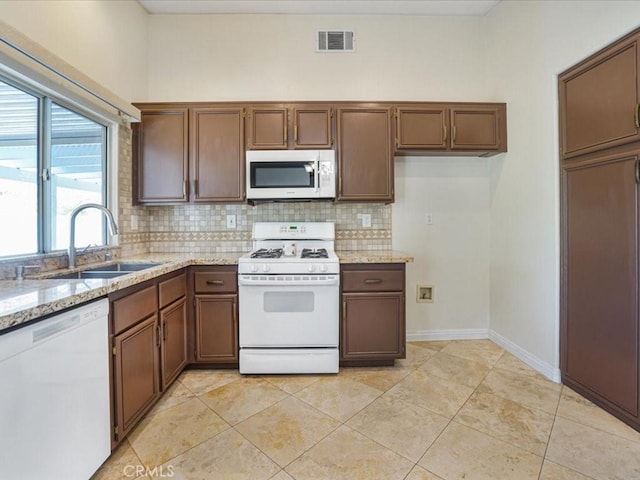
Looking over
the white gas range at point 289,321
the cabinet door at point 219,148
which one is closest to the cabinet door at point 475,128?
the white gas range at point 289,321

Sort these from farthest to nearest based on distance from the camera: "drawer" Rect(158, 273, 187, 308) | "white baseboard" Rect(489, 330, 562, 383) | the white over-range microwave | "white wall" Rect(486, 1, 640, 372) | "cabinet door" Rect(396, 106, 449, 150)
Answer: "cabinet door" Rect(396, 106, 449, 150) → the white over-range microwave → "white baseboard" Rect(489, 330, 562, 383) → "white wall" Rect(486, 1, 640, 372) → "drawer" Rect(158, 273, 187, 308)

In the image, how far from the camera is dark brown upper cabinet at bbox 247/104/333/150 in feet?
8.46

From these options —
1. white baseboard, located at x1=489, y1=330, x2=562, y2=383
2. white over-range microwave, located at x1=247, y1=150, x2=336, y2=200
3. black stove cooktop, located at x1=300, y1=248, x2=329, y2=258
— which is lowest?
white baseboard, located at x1=489, y1=330, x2=562, y2=383

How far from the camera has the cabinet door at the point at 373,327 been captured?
2369mm

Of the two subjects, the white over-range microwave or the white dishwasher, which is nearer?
the white dishwasher

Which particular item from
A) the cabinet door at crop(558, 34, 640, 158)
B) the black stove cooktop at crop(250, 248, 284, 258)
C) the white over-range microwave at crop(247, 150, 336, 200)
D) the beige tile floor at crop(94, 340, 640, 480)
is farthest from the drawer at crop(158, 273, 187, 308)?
the cabinet door at crop(558, 34, 640, 158)

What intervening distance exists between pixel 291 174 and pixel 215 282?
105 centimetres

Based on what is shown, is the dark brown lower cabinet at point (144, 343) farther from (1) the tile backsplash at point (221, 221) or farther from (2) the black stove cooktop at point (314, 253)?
(2) the black stove cooktop at point (314, 253)

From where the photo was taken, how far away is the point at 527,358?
250 centimetres

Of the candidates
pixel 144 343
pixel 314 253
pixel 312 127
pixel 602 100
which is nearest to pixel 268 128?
pixel 312 127

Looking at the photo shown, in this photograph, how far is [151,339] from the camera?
1.83 m

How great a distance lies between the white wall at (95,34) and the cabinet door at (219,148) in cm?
63

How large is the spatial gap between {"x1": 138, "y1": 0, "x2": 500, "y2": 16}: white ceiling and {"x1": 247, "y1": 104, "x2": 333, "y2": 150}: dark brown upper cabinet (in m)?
1.01

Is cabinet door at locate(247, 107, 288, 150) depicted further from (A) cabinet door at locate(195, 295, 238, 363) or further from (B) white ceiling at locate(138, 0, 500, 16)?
(A) cabinet door at locate(195, 295, 238, 363)
